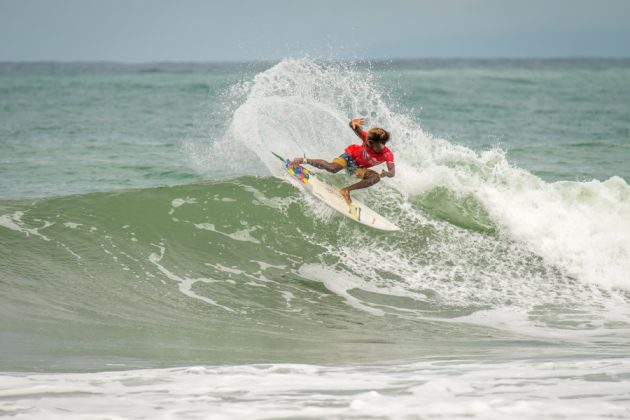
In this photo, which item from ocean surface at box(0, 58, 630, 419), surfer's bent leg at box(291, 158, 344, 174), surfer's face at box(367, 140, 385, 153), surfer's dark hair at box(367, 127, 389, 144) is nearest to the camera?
ocean surface at box(0, 58, 630, 419)

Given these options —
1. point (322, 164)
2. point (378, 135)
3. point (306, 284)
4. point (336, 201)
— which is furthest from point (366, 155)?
point (306, 284)

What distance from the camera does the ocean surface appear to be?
6.21 m

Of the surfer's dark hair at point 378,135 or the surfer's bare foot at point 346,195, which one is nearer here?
the surfer's dark hair at point 378,135

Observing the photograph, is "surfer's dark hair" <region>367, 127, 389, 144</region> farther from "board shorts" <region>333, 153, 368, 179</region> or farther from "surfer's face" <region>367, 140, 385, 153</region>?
"board shorts" <region>333, 153, 368, 179</region>

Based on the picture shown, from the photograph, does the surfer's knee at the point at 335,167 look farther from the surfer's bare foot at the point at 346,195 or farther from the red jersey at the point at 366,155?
the surfer's bare foot at the point at 346,195

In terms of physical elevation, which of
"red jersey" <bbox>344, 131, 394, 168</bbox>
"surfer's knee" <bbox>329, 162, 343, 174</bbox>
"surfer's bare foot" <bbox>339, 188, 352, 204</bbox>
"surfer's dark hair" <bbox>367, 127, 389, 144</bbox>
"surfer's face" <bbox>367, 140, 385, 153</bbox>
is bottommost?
"surfer's bare foot" <bbox>339, 188, 352, 204</bbox>

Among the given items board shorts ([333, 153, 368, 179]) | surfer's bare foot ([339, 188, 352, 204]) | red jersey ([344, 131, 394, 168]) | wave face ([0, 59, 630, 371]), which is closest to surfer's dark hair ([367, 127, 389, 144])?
red jersey ([344, 131, 394, 168])

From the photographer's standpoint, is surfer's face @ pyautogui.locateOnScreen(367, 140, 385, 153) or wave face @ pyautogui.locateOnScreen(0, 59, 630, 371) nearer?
wave face @ pyautogui.locateOnScreen(0, 59, 630, 371)

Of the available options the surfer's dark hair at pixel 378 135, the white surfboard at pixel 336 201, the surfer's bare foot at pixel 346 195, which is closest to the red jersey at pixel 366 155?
the surfer's dark hair at pixel 378 135

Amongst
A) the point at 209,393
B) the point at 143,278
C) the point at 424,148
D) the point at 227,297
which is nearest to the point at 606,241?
the point at 424,148

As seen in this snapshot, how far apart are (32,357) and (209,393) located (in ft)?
6.58

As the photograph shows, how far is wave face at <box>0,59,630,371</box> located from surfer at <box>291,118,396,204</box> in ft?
2.24

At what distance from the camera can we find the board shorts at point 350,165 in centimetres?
1188

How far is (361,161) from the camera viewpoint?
11.8m
